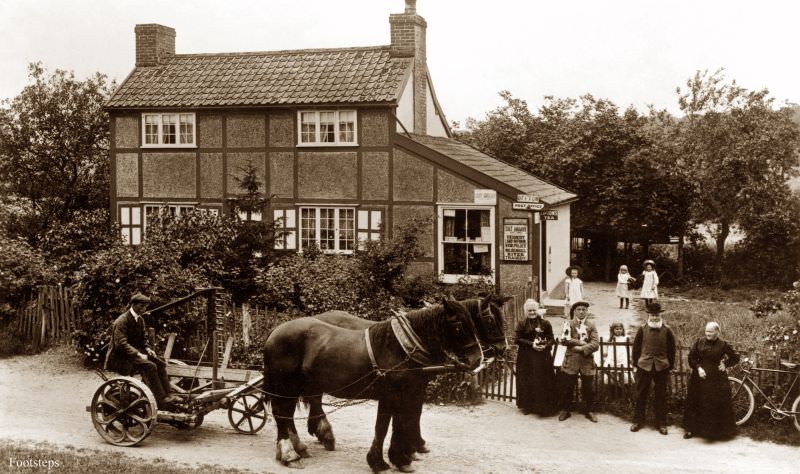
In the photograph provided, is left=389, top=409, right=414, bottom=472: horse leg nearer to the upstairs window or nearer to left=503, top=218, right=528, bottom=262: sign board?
left=503, top=218, right=528, bottom=262: sign board

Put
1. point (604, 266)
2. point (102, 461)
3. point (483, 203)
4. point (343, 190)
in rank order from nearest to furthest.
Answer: point (102, 461)
point (483, 203)
point (343, 190)
point (604, 266)

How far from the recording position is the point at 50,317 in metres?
16.2

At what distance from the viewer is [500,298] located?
909 cm

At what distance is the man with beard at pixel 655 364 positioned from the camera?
10.9m

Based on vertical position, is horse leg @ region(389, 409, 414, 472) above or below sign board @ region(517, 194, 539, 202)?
below

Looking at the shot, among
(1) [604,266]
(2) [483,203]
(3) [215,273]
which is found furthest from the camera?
(1) [604,266]

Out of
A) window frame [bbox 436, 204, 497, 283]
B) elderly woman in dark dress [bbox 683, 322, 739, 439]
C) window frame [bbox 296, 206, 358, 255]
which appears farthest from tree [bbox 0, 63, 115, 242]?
elderly woman in dark dress [bbox 683, 322, 739, 439]

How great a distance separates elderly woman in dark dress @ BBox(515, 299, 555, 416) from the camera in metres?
11.7

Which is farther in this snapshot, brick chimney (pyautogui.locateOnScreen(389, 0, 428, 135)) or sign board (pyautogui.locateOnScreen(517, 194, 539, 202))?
brick chimney (pyautogui.locateOnScreen(389, 0, 428, 135))

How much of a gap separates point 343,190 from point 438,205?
2.76 meters

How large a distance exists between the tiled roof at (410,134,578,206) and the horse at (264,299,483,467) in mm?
11116

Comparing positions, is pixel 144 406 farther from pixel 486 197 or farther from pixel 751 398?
pixel 486 197

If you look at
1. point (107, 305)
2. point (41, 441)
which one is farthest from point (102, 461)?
point (107, 305)

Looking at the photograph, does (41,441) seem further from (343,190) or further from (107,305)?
(343,190)
